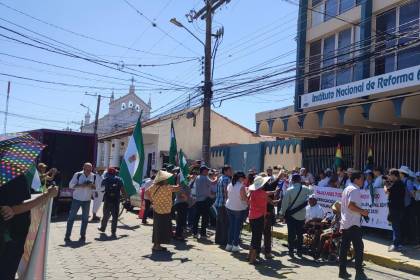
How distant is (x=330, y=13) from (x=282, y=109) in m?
6.99

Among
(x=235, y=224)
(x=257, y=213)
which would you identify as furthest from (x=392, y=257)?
(x=235, y=224)

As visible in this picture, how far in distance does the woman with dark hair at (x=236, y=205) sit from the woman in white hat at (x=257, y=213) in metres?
0.64

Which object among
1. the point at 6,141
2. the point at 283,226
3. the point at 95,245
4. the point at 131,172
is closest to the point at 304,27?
the point at 283,226

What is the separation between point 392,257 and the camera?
31.0 ft

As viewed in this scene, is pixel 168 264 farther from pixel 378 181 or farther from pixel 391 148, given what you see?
pixel 391 148

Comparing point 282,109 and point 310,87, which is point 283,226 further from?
point 282,109

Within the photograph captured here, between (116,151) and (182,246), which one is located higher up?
(116,151)

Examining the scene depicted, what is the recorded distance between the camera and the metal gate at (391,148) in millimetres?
14664

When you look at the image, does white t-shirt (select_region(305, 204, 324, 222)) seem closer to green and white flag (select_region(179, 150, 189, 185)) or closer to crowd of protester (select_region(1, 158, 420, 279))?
crowd of protester (select_region(1, 158, 420, 279))

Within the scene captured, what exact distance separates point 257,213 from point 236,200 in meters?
1.01

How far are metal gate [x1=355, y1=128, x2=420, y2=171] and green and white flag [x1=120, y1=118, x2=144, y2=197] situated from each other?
320 inches

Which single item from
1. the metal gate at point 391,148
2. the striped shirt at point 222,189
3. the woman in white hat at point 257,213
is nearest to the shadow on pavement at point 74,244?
the striped shirt at point 222,189

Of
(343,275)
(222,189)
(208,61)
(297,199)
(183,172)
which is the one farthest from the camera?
(208,61)

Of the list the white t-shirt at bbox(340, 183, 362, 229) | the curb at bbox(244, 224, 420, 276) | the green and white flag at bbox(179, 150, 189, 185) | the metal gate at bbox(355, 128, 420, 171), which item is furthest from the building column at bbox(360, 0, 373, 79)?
the white t-shirt at bbox(340, 183, 362, 229)
